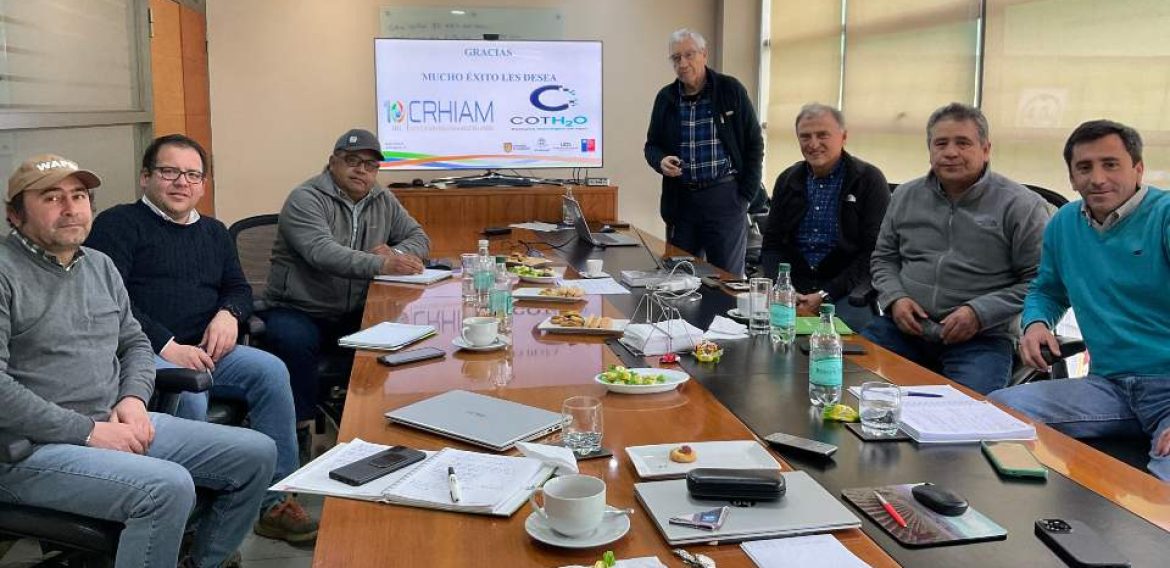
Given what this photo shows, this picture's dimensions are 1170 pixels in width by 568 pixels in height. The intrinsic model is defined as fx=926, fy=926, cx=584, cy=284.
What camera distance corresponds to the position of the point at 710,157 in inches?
176

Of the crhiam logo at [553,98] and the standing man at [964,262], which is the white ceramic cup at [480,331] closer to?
the standing man at [964,262]

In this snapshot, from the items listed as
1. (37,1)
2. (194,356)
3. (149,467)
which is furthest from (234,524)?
(37,1)

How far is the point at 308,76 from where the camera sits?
607cm

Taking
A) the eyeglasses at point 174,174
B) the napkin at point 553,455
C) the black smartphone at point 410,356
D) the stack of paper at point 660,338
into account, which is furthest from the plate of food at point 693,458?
the eyeglasses at point 174,174

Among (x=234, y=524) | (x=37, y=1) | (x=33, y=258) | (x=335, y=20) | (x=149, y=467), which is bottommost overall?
(x=234, y=524)

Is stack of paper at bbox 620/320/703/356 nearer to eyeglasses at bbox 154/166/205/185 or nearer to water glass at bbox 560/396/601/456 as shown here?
water glass at bbox 560/396/601/456

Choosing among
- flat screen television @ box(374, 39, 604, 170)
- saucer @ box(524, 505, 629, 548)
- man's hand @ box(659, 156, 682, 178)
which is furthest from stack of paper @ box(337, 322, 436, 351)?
flat screen television @ box(374, 39, 604, 170)

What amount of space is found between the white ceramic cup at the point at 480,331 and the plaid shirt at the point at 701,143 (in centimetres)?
248

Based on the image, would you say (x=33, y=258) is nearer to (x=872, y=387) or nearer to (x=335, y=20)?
(x=872, y=387)

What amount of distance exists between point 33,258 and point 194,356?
59cm

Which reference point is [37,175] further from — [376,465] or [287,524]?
[287,524]

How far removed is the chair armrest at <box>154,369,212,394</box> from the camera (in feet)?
7.39

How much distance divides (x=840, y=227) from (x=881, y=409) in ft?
6.11

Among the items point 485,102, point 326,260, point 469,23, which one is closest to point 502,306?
point 326,260
